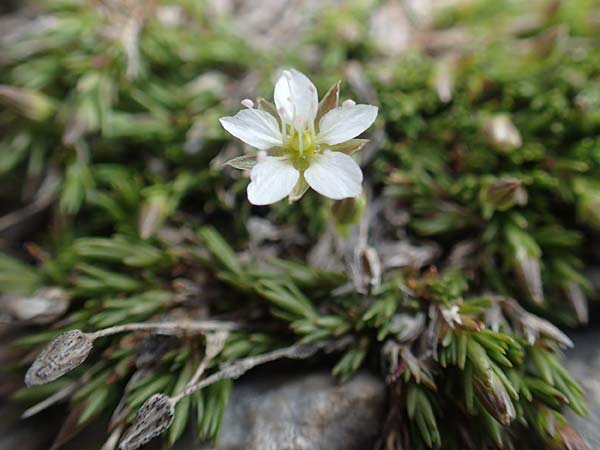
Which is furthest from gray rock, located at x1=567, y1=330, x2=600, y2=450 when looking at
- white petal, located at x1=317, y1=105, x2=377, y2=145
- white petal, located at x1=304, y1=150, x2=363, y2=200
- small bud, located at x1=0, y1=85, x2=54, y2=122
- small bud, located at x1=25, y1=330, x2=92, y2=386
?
small bud, located at x1=0, y1=85, x2=54, y2=122

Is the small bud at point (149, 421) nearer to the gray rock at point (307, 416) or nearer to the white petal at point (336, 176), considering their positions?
the gray rock at point (307, 416)

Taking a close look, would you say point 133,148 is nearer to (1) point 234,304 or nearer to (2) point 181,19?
(2) point 181,19

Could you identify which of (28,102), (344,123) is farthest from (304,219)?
(28,102)

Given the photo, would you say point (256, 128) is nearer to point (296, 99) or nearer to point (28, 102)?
point (296, 99)

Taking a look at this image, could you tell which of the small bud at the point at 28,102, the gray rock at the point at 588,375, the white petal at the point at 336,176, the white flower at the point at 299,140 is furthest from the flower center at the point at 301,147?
the small bud at the point at 28,102

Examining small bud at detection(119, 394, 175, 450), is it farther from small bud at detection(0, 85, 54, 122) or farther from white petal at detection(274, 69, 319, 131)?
small bud at detection(0, 85, 54, 122)

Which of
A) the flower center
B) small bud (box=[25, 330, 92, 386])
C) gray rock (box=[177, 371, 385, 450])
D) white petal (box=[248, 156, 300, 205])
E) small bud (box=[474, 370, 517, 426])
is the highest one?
the flower center
